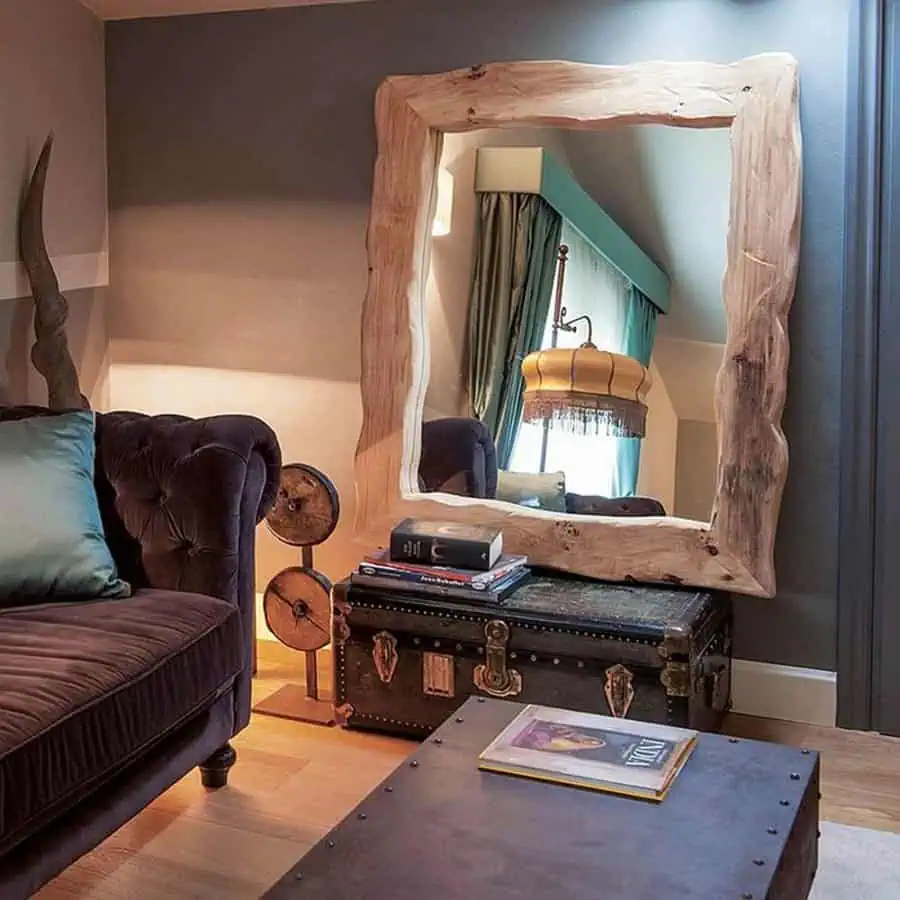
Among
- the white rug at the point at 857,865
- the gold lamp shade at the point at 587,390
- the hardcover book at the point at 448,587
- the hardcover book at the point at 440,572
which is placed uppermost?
the gold lamp shade at the point at 587,390

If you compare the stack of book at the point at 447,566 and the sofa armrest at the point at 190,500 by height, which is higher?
the sofa armrest at the point at 190,500

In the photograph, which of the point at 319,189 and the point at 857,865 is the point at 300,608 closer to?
the point at 319,189

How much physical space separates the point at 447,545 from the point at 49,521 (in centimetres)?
97

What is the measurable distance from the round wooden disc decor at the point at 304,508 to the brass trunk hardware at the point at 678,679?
969 mm

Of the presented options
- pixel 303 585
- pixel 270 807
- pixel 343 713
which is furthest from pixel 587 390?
pixel 270 807

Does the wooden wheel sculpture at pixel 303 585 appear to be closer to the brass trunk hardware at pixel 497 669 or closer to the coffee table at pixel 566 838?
the brass trunk hardware at pixel 497 669

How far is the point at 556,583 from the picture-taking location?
300 cm

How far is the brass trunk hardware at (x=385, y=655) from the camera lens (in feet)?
9.44

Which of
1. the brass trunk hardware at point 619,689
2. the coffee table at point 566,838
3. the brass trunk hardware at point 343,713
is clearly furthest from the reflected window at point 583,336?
the coffee table at point 566,838

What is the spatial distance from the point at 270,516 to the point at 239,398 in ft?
1.95

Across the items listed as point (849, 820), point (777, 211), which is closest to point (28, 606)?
point (849, 820)

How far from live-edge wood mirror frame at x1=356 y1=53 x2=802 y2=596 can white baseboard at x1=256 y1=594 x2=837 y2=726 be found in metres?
0.27

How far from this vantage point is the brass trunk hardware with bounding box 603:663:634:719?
2652 millimetres

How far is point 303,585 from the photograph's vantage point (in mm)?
3109
